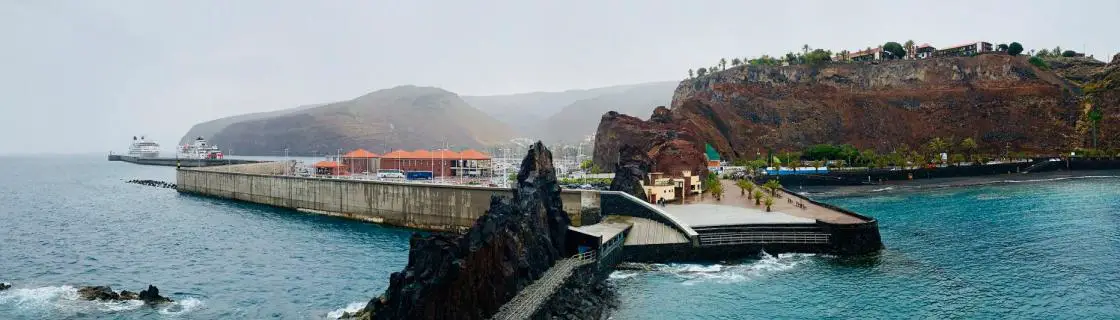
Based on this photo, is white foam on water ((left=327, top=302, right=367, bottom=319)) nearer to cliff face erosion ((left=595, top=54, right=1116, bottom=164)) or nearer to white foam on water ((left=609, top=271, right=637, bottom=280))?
white foam on water ((left=609, top=271, right=637, bottom=280))

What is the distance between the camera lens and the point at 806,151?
141 meters

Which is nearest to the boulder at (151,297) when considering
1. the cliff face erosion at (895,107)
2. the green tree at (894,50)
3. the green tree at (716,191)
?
the green tree at (716,191)

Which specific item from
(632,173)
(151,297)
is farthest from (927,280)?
(151,297)

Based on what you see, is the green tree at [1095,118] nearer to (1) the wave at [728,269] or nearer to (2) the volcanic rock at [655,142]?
(2) the volcanic rock at [655,142]

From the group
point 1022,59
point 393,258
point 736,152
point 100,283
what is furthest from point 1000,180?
point 100,283

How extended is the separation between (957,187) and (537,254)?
91.3 metres

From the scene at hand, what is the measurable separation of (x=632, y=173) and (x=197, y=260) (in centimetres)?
3820

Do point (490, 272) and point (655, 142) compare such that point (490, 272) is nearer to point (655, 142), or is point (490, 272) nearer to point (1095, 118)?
point (655, 142)

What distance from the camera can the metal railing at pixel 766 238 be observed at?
4778 cm

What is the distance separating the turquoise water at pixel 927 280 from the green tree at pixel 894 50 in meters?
120

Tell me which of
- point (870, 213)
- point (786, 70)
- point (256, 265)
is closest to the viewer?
point (256, 265)

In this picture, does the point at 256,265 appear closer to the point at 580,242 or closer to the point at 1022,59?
the point at 580,242

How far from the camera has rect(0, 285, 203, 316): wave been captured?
36406 millimetres

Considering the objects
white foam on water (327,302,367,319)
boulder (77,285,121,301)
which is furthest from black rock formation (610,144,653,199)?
boulder (77,285,121,301)
